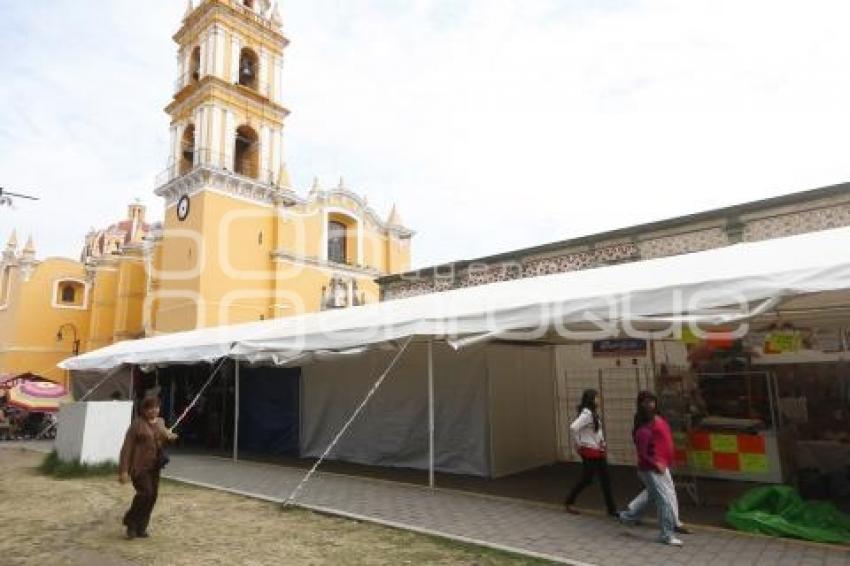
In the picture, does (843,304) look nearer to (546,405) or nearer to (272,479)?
(546,405)

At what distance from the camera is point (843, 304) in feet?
24.2

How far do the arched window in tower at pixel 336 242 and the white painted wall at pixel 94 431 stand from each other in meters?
19.5

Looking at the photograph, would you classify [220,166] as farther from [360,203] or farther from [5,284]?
[5,284]

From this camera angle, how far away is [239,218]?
2698 centimetres

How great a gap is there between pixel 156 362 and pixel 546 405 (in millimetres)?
8639

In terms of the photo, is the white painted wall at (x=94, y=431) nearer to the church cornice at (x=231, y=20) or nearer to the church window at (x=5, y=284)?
the church cornice at (x=231, y=20)

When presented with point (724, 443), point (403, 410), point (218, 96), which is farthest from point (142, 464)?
point (218, 96)

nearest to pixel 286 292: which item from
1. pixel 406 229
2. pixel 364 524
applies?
pixel 406 229

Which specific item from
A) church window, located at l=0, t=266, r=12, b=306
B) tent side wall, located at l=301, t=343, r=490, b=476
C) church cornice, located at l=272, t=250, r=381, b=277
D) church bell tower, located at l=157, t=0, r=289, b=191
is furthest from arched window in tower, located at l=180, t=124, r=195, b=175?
tent side wall, located at l=301, t=343, r=490, b=476

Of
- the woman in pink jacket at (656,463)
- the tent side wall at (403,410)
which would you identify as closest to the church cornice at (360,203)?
the tent side wall at (403,410)

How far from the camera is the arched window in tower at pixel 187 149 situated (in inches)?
1137

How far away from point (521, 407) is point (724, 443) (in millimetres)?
3398

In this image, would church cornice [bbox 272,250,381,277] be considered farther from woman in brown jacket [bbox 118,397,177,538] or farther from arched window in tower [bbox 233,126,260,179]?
woman in brown jacket [bbox 118,397,177,538]

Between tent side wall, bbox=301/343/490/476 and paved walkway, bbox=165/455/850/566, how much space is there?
1.35 metres
